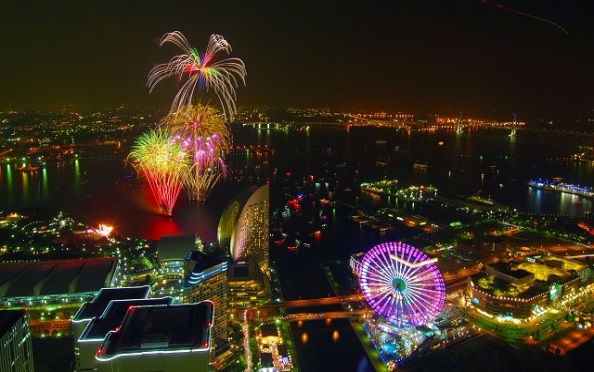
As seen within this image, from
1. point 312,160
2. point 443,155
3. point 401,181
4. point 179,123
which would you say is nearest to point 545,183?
point 401,181

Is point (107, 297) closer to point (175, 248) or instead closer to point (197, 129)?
point (175, 248)

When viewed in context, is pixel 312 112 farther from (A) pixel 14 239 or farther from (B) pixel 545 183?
(A) pixel 14 239

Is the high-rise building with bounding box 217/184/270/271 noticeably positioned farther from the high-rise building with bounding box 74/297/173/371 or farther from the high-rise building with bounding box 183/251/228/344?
the high-rise building with bounding box 74/297/173/371

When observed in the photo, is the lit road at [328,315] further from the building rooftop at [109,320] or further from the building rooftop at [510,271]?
the building rooftop at [109,320]

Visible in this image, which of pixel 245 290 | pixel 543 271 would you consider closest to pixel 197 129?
pixel 245 290

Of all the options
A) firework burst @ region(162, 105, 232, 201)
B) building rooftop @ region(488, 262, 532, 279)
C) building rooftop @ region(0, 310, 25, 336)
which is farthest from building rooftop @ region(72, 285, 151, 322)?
building rooftop @ region(488, 262, 532, 279)
